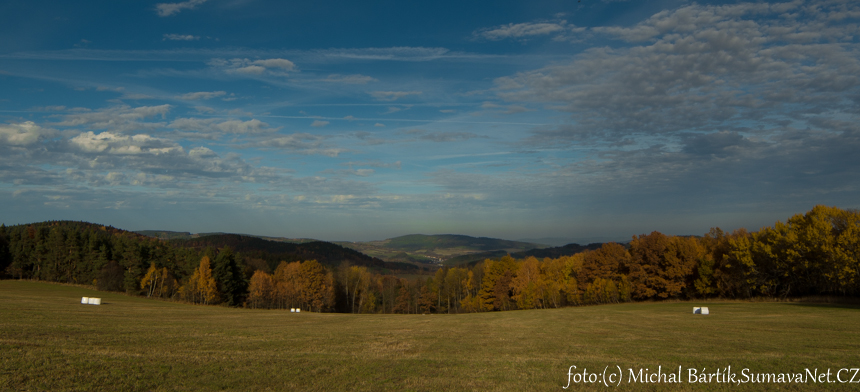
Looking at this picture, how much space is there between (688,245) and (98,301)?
7323 centimetres

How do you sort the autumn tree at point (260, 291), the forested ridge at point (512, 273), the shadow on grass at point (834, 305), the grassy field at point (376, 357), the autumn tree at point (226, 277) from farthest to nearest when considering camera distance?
the autumn tree at point (260, 291)
the autumn tree at point (226, 277)
the forested ridge at point (512, 273)
the shadow on grass at point (834, 305)
the grassy field at point (376, 357)

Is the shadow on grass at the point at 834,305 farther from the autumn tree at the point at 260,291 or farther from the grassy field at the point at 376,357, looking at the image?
the autumn tree at the point at 260,291

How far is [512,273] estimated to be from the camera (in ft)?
270

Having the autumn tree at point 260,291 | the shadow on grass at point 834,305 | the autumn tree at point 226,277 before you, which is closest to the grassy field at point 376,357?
the shadow on grass at point 834,305

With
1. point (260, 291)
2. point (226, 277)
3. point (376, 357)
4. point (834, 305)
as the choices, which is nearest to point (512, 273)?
point (834, 305)

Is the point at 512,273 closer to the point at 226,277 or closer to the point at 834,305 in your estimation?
the point at 834,305

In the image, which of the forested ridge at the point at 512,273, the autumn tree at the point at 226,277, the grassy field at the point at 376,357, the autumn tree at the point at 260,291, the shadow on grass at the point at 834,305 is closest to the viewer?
the grassy field at the point at 376,357

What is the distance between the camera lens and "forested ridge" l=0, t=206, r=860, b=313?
151 feet

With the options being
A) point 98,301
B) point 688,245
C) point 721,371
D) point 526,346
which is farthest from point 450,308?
point 721,371

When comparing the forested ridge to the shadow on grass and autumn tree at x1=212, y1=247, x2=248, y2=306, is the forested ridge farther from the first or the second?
the shadow on grass

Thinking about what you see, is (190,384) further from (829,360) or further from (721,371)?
(829,360)

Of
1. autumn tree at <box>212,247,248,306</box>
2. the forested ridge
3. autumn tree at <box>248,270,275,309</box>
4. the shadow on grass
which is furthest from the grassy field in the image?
autumn tree at <box>248,270,275,309</box>

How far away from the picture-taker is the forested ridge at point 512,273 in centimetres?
4616

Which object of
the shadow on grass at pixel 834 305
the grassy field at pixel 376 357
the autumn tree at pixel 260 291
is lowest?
the autumn tree at pixel 260 291
